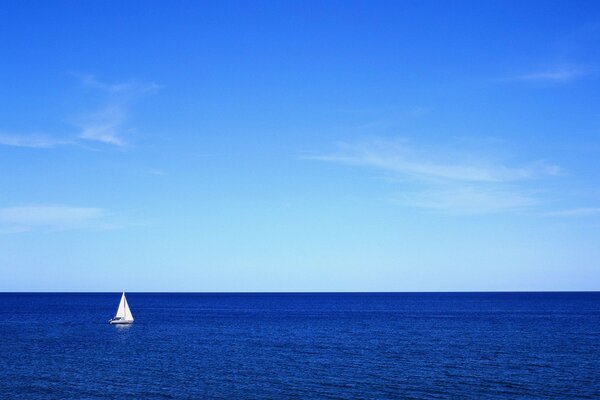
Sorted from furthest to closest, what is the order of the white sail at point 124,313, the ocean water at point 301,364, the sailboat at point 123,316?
the white sail at point 124,313
the sailboat at point 123,316
the ocean water at point 301,364

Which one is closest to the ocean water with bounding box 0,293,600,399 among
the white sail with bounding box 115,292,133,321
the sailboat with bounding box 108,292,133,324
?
the sailboat with bounding box 108,292,133,324

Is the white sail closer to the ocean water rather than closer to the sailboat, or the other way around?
the sailboat

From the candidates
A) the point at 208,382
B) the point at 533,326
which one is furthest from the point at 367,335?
the point at 208,382

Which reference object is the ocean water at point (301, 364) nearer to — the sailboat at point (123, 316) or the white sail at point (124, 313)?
the sailboat at point (123, 316)

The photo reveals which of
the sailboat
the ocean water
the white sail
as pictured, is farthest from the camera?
the white sail

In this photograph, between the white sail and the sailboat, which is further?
the white sail

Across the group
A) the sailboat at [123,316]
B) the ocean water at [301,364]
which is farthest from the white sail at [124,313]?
the ocean water at [301,364]

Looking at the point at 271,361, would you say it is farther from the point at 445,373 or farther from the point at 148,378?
the point at 445,373

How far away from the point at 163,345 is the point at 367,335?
36.8 meters

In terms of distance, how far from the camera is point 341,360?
75562 millimetres

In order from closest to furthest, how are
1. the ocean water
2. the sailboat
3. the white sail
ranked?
the ocean water → the sailboat → the white sail

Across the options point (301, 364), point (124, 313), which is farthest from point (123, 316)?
point (301, 364)

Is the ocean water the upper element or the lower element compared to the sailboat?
lower

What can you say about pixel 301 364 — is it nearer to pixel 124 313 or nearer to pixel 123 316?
pixel 123 316
